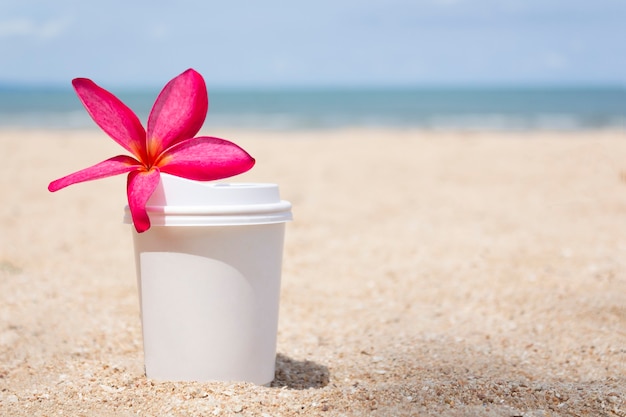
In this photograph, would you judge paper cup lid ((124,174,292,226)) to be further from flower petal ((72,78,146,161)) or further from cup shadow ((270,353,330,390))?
cup shadow ((270,353,330,390))

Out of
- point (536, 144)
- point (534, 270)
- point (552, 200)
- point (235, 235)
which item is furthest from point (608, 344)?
point (536, 144)

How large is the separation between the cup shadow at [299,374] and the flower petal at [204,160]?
2.69 ft

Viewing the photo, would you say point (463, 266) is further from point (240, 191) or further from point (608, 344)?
point (240, 191)

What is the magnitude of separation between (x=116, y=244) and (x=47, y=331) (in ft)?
5.84

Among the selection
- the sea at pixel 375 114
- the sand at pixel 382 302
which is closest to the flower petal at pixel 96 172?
the sand at pixel 382 302

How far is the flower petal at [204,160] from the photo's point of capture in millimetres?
2182

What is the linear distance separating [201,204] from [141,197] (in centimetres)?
18

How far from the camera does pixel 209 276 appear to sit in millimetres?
2160

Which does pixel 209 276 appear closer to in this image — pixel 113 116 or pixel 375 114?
pixel 113 116

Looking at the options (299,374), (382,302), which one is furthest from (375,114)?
(299,374)

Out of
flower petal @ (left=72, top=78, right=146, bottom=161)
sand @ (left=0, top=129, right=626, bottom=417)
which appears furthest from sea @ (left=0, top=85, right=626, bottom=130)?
flower petal @ (left=72, top=78, right=146, bottom=161)

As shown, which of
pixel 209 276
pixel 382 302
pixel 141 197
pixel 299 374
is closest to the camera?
pixel 141 197

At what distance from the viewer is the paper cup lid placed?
2.07m

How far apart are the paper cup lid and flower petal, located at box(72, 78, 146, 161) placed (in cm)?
21
